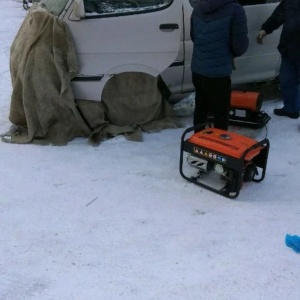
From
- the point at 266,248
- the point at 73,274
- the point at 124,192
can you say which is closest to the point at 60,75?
the point at 124,192

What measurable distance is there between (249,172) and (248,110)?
1.37 meters

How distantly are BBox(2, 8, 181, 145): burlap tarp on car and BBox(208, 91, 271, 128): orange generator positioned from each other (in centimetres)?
71

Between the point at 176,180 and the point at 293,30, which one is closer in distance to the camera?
the point at 176,180

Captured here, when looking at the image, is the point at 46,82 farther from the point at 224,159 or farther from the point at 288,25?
the point at 288,25

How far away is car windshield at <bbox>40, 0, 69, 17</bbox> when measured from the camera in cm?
459

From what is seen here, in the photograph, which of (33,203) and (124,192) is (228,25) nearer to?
(124,192)

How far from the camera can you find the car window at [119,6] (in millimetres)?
4609

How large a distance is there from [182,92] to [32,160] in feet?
6.40

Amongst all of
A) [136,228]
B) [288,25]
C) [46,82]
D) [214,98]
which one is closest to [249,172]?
[214,98]

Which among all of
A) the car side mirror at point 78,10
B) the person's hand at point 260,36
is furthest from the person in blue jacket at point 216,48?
the person's hand at point 260,36

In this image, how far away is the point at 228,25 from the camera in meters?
4.02

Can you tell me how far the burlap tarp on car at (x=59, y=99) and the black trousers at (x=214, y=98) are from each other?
64 centimetres

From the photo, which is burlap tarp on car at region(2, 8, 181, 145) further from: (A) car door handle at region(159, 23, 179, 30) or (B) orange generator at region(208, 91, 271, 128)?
(B) orange generator at region(208, 91, 271, 128)

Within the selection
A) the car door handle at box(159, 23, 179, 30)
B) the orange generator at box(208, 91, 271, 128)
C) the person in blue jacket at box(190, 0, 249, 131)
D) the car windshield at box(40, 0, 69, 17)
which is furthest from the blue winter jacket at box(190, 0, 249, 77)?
the car windshield at box(40, 0, 69, 17)
